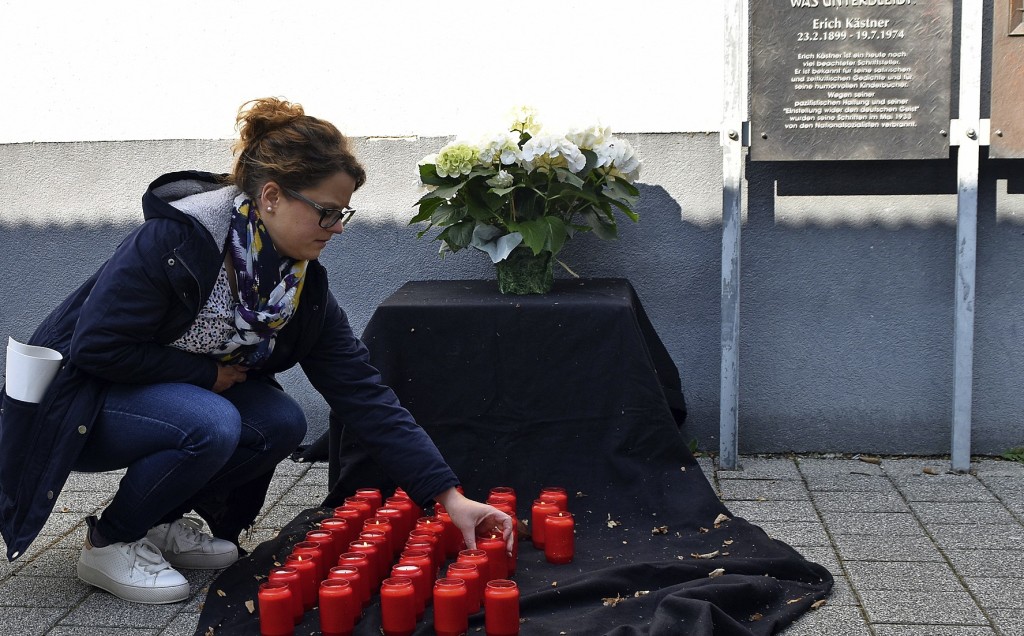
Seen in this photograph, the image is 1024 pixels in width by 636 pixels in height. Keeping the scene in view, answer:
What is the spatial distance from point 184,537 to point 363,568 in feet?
2.45

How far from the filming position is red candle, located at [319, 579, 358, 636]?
2.65 m

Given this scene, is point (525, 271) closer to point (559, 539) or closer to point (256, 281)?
point (559, 539)

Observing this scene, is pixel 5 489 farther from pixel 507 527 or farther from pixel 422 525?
pixel 507 527

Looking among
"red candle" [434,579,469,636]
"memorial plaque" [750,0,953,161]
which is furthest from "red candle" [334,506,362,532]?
"memorial plaque" [750,0,953,161]

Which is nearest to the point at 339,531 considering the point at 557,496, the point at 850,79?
the point at 557,496

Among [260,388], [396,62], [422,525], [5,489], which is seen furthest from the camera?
[396,62]

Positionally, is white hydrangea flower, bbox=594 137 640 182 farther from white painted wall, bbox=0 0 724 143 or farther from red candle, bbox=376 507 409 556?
red candle, bbox=376 507 409 556

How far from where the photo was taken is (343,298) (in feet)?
15.7

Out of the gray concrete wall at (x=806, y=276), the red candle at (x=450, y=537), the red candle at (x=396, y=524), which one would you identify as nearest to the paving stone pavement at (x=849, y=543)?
the gray concrete wall at (x=806, y=276)

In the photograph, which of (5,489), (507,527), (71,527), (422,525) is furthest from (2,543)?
(507,527)

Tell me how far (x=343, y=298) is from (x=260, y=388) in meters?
1.45

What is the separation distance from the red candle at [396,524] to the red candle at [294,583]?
0.46 meters

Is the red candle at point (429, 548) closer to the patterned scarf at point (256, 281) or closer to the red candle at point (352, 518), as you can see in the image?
the red candle at point (352, 518)

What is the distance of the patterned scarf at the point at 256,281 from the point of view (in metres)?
2.92
